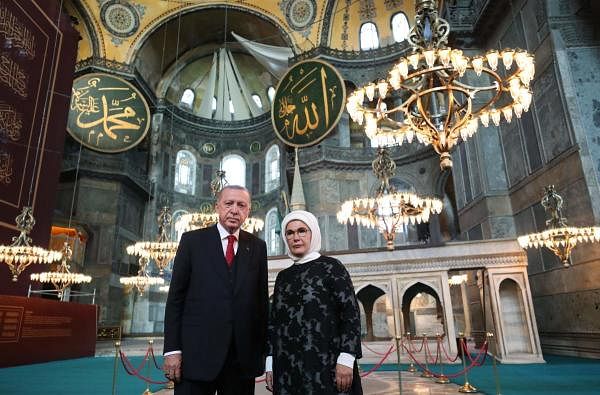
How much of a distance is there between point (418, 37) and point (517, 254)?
A: 14.5 ft

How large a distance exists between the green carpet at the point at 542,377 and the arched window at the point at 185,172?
1475 centimetres

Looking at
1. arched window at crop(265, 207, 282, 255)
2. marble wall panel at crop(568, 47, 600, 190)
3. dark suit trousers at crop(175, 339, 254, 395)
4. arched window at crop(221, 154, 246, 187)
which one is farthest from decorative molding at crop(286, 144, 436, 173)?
dark suit trousers at crop(175, 339, 254, 395)

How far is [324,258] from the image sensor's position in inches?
67.4

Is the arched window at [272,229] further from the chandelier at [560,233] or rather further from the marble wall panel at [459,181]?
the chandelier at [560,233]

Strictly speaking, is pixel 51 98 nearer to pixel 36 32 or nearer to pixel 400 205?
pixel 36 32

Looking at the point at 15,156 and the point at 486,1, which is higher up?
the point at 486,1

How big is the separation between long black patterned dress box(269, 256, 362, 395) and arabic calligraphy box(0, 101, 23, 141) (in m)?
9.52

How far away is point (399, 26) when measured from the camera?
14.7 meters

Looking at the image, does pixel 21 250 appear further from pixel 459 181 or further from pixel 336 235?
pixel 459 181

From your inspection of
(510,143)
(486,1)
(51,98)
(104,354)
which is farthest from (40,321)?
(486,1)

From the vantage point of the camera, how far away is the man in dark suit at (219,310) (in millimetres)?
1537

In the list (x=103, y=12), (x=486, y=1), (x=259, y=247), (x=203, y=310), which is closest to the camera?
(x=203, y=310)

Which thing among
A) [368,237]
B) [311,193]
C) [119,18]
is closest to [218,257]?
[368,237]

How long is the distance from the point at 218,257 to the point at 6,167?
9.08m
